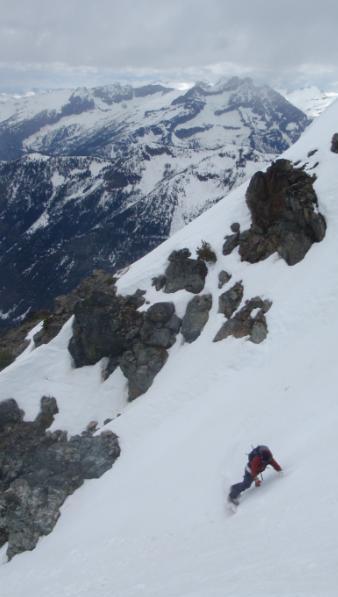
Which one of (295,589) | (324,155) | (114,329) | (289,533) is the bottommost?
(114,329)

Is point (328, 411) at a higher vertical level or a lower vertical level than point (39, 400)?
higher

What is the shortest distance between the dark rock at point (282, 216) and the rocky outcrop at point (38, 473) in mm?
17884

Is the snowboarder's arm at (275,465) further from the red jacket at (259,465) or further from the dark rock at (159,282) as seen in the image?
the dark rock at (159,282)

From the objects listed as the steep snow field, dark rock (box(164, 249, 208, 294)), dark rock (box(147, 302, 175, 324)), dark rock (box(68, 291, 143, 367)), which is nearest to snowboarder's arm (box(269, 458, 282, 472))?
the steep snow field

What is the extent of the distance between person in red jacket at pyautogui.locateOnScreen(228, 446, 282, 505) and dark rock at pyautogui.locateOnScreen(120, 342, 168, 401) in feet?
63.4

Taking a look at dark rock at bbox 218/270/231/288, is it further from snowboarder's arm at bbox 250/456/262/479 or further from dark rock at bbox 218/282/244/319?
snowboarder's arm at bbox 250/456/262/479

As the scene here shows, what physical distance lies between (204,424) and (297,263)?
13.9 metres

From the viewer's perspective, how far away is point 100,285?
4944 cm

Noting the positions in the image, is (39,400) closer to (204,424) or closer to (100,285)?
(100,285)

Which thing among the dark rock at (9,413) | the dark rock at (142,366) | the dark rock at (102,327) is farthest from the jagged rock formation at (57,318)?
the dark rock at (9,413)

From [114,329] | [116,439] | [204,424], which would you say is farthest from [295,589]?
[114,329]

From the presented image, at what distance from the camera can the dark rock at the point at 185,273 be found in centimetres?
4081

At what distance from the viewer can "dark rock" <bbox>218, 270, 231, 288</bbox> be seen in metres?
39.0

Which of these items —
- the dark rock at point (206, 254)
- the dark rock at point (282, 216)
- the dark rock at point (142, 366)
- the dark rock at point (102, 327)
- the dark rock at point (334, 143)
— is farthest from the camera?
the dark rock at point (102, 327)
